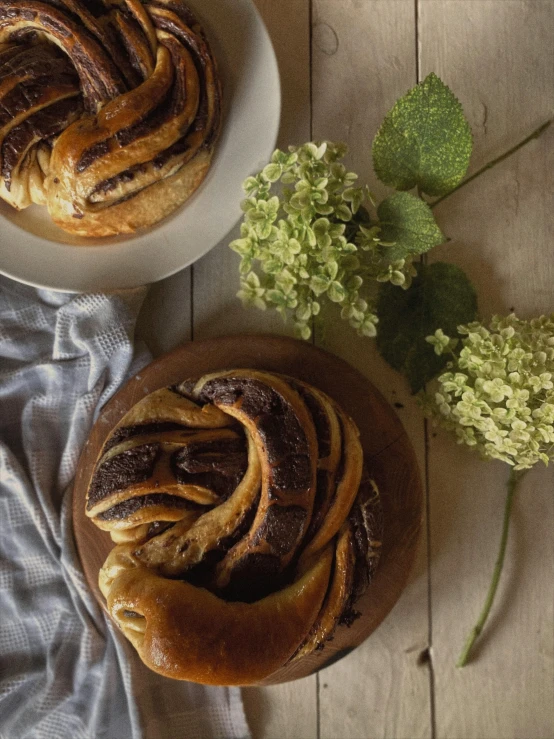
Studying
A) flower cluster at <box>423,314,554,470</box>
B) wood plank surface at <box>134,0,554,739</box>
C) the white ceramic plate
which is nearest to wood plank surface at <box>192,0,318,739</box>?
wood plank surface at <box>134,0,554,739</box>

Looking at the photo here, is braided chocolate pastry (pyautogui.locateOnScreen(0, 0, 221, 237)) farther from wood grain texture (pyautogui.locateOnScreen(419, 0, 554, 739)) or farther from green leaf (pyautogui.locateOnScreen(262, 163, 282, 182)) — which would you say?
wood grain texture (pyautogui.locateOnScreen(419, 0, 554, 739))

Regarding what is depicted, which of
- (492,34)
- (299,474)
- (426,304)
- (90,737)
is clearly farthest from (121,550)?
(492,34)

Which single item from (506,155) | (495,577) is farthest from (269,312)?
(495,577)

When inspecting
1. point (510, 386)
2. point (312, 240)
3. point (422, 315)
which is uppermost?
point (312, 240)

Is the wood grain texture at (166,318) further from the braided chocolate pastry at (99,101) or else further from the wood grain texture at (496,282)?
the wood grain texture at (496,282)

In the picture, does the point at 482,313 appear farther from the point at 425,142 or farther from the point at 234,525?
the point at 234,525
